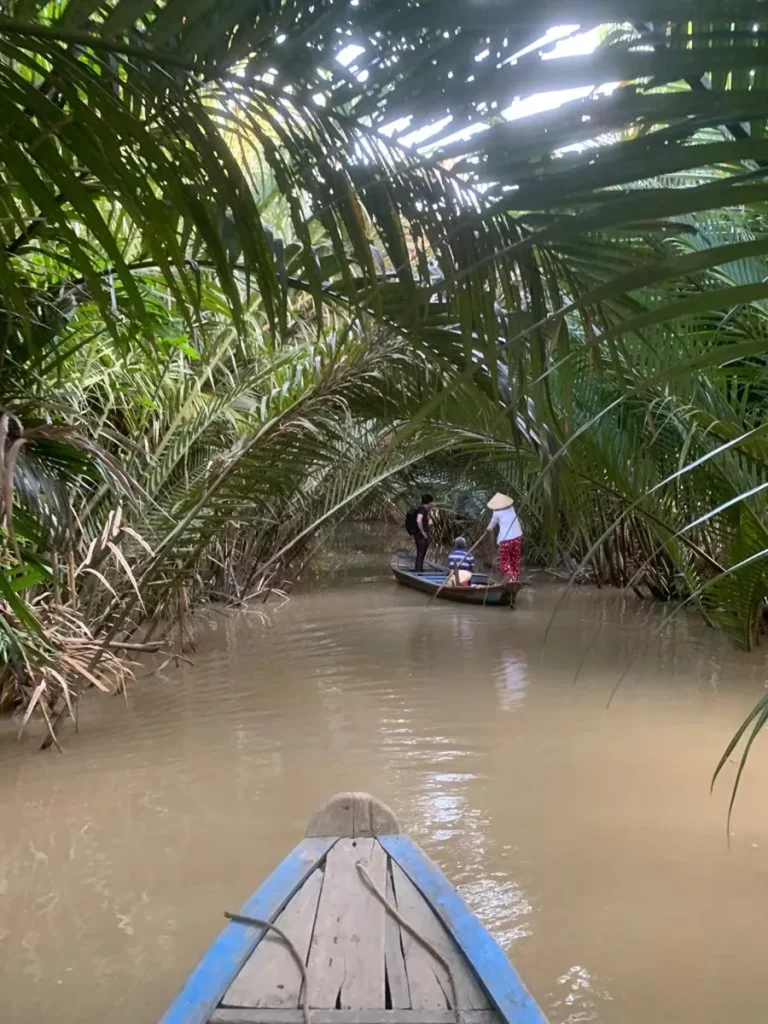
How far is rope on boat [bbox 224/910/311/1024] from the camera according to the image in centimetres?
162

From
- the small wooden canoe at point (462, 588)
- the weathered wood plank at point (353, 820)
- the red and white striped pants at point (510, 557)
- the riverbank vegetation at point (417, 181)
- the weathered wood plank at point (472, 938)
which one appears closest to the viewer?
the riverbank vegetation at point (417, 181)

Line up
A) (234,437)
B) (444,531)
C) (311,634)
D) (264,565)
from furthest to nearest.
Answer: (444,531) < (264,565) < (311,634) < (234,437)

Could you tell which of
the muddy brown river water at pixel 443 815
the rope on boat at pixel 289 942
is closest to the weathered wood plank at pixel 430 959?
the rope on boat at pixel 289 942

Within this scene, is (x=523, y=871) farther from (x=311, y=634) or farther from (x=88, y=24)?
(x=311, y=634)

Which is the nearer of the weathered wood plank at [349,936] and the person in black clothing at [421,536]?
the weathered wood plank at [349,936]

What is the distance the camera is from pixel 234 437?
18.4 ft

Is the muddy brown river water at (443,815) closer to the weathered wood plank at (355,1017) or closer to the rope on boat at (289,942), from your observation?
the rope on boat at (289,942)

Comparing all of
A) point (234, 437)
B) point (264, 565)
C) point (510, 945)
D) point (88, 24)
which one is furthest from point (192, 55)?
point (264, 565)

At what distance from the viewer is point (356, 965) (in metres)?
1.75

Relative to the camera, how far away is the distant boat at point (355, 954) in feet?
5.25

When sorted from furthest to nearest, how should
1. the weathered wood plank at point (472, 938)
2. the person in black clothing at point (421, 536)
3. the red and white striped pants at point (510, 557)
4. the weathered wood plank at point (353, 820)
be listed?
1. the person in black clothing at point (421, 536)
2. the red and white striped pants at point (510, 557)
3. the weathered wood plank at point (353, 820)
4. the weathered wood plank at point (472, 938)

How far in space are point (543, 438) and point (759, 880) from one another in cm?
198

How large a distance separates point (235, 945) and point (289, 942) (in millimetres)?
116

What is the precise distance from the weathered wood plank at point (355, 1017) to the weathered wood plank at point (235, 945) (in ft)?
0.15
